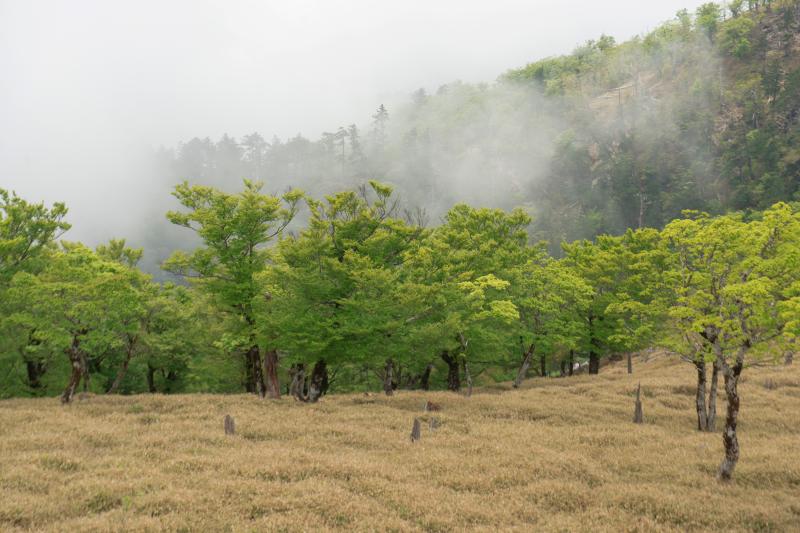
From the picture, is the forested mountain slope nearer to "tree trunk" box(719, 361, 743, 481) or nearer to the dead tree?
the dead tree

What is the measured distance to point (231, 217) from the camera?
29078 mm

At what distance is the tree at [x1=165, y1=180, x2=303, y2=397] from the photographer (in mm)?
28625

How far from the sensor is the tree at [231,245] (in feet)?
93.9

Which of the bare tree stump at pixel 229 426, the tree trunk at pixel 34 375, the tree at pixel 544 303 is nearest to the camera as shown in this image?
the bare tree stump at pixel 229 426

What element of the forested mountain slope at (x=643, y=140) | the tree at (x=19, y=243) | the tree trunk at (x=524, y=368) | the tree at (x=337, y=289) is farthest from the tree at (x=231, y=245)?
the forested mountain slope at (x=643, y=140)

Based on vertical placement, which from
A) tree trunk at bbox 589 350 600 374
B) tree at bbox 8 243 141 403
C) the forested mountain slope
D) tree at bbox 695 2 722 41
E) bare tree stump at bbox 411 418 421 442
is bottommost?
bare tree stump at bbox 411 418 421 442

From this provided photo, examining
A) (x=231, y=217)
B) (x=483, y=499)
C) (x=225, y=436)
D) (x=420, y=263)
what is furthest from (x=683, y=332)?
(x=231, y=217)

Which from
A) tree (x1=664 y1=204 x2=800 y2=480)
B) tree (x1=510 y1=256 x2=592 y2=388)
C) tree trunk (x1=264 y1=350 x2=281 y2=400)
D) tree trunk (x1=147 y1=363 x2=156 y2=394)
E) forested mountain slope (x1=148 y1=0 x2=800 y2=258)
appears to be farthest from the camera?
forested mountain slope (x1=148 y1=0 x2=800 y2=258)

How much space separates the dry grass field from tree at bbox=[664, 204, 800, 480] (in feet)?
10.7

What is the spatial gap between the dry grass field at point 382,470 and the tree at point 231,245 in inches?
258

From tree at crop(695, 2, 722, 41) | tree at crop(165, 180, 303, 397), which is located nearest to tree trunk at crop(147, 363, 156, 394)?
tree at crop(165, 180, 303, 397)

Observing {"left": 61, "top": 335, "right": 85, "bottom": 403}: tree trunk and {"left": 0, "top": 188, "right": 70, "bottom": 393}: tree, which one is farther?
{"left": 0, "top": 188, "right": 70, "bottom": 393}: tree

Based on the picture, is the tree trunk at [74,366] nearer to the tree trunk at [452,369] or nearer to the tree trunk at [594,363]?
the tree trunk at [452,369]

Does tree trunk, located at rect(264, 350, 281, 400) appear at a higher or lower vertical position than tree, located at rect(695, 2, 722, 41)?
lower
